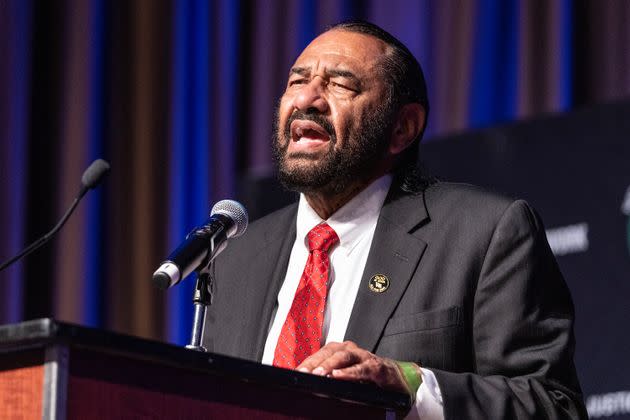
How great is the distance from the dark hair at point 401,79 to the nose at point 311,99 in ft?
0.61

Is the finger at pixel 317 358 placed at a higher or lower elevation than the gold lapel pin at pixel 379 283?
lower

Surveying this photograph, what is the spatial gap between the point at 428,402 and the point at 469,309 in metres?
0.40

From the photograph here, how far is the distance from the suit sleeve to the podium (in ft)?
1.27

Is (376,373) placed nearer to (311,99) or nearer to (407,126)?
(311,99)

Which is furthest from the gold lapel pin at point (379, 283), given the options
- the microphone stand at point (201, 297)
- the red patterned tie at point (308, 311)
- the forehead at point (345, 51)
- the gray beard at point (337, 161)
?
the forehead at point (345, 51)

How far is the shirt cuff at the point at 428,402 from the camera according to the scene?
2.05 m

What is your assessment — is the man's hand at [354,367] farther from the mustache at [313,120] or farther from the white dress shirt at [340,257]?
the mustache at [313,120]

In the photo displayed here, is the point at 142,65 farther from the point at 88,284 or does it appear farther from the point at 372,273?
the point at 372,273

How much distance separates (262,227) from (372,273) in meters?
0.56

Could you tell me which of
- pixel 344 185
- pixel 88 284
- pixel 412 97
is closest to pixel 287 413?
pixel 344 185

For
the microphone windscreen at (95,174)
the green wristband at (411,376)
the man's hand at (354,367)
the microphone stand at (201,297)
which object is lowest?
the green wristband at (411,376)

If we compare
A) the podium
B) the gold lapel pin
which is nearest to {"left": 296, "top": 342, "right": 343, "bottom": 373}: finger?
the podium

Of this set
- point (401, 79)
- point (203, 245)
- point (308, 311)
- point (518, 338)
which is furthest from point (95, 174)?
point (401, 79)

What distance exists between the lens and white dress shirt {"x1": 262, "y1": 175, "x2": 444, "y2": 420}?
2.56 meters
